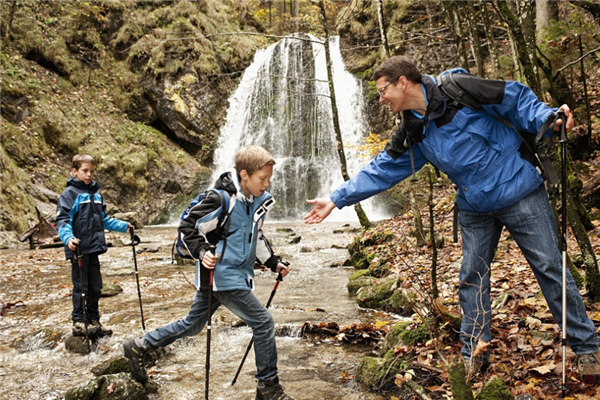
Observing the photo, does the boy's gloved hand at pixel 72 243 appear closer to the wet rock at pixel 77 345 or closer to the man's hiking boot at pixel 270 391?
the wet rock at pixel 77 345

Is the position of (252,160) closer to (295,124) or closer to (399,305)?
(399,305)

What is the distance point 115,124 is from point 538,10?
64.0 ft

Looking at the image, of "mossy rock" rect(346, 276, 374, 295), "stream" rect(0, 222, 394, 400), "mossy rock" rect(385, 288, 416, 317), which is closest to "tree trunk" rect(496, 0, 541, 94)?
"mossy rock" rect(385, 288, 416, 317)

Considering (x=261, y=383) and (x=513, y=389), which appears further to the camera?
(x=261, y=383)

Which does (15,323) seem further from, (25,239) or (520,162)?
(25,239)

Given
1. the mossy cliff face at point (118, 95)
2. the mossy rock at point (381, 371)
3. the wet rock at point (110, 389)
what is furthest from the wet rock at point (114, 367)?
the mossy cliff face at point (118, 95)

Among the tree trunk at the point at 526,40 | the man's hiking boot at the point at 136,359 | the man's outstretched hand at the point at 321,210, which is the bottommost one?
the man's hiking boot at the point at 136,359

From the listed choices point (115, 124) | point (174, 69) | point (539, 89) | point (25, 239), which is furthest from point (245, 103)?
point (539, 89)

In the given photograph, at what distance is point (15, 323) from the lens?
5.73m

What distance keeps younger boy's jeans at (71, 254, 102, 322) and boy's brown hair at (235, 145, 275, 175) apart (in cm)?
279

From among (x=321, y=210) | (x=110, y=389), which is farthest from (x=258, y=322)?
(x=110, y=389)

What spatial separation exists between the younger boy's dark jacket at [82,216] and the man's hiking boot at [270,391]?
282cm

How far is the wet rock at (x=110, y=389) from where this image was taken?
3225mm

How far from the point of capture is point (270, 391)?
10.4 feet
